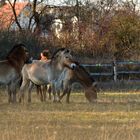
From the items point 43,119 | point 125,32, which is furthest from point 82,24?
point 43,119

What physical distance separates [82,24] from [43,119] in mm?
34575

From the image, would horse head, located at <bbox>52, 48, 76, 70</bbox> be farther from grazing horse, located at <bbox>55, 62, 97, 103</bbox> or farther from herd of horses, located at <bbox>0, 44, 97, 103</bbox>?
grazing horse, located at <bbox>55, 62, 97, 103</bbox>

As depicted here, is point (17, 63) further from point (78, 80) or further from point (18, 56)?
point (78, 80)

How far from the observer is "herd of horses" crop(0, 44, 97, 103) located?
21109 millimetres

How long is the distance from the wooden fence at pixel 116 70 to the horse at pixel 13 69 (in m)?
15.4

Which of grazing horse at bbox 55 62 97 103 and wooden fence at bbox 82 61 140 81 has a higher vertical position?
grazing horse at bbox 55 62 97 103

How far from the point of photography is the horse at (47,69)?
21.0 metres

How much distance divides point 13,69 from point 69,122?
7475 millimetres

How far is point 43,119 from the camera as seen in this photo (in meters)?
15.1

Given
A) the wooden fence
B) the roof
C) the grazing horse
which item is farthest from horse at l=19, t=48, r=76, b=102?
the roof

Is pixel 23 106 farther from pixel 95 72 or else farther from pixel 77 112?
pixel 95 72

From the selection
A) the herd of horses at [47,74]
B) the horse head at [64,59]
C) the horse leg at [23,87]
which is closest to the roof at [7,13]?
the horse leg at [23,87]

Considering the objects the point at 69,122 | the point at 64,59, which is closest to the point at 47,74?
the point at 64,59

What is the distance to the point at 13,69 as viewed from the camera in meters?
21.6
